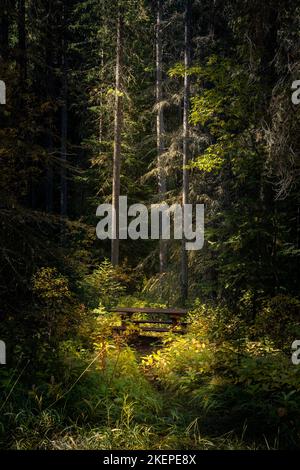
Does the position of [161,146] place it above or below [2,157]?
above

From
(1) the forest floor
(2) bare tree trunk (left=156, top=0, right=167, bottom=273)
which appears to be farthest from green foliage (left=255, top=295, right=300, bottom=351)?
(2) bare tree trunk (left=156, top=0, right=167, bottom=273)

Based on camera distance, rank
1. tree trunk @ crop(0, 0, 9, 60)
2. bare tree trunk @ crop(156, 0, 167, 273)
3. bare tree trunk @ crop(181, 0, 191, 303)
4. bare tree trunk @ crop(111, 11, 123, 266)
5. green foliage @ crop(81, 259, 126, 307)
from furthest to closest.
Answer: bare tree trunk @ crop(156, 0, 167, 273), bare tree trunk @ crop(111, 11, 123, 266), bare tree trunk @ crop(181, 0, 191, 303), green foliage @ crop(81, 259, 126, 307), tree trunk @ crop(0, 0, 9, 60)

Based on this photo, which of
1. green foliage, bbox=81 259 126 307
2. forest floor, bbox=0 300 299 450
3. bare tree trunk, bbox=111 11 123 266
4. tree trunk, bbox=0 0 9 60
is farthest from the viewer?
bare tree trunk, bbox=111 11 123 266

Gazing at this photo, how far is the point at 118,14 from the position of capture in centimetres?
1869

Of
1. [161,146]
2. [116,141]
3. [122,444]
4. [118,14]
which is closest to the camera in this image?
[122,444]

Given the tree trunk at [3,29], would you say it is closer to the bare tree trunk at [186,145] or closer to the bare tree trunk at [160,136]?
the bare tree trunk at [186,145]

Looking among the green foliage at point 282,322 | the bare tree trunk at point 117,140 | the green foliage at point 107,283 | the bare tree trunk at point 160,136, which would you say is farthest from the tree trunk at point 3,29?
the bare tree trunk at point 160,136

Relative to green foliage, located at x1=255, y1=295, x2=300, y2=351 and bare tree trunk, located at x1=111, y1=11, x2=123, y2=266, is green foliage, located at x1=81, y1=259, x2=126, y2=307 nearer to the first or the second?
bare tree trunk, located at x1=111, y1=11, x2=123, y2=266

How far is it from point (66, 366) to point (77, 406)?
2.45ft

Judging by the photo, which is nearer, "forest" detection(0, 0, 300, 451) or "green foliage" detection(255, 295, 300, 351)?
"forest" detection(0, 0, 300, 451)

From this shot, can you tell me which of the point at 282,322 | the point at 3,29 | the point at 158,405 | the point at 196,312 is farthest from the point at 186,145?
the point at 158,405

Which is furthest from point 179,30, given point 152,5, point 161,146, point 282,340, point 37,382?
point 37,382
